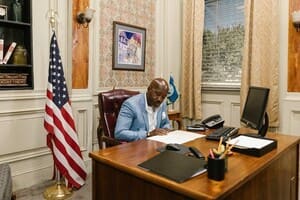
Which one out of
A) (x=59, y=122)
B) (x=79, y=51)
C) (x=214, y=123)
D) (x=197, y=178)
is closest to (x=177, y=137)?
(x=214, y=123)

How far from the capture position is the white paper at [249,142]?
1.61 m

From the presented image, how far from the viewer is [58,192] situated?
2.64m

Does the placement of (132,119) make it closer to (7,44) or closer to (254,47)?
(7,44)

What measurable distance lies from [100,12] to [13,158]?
1.99 m

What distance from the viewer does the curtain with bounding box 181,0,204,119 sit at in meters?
4.18

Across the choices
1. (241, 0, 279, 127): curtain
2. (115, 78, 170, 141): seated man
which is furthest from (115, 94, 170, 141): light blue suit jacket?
(241, 0, 279, 127): curtain

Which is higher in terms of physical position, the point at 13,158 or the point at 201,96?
the point at 201,96

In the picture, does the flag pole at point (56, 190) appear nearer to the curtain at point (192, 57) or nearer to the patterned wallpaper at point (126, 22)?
the patterned wallpaper at point (126, 22)

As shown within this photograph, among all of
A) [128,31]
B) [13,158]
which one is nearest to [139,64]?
[128,31]

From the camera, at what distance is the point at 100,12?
3.50m

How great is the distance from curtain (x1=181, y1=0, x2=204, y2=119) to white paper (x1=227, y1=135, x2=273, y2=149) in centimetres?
242

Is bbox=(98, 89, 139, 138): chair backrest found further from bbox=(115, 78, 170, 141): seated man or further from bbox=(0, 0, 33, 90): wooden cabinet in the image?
bbox=(0, 0, 33, 90): wooden cabinet

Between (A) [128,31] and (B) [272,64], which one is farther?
(A) [128,31]

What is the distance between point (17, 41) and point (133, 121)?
1644mm
